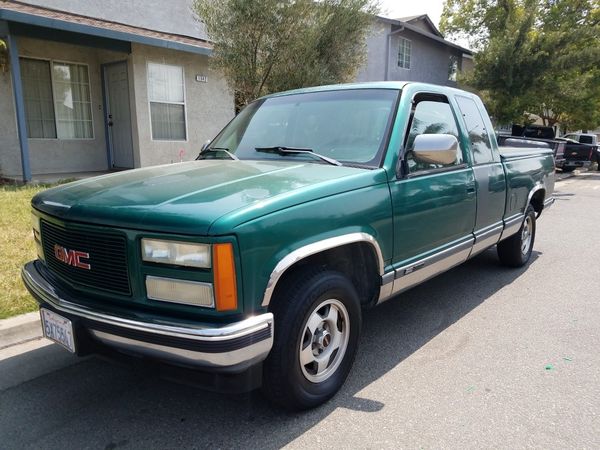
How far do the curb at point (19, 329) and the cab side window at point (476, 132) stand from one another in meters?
3.91

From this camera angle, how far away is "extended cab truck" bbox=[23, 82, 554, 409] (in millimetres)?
2270

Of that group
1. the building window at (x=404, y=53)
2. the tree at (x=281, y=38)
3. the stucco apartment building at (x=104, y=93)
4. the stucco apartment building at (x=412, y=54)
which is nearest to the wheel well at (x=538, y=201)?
the tree at (x=281, y=38)

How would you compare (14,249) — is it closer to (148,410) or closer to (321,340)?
(148,410)

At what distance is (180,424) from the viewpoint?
2.72 meters

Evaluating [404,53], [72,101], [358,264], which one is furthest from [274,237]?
[404,53]

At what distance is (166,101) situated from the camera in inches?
452

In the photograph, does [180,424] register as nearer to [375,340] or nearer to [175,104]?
[375,340]

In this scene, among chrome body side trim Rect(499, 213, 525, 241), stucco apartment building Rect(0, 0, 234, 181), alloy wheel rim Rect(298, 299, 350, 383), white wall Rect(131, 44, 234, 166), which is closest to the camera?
alloy wheel rim Rect(298, 299, 350, 383)

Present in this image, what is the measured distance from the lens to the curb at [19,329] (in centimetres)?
364

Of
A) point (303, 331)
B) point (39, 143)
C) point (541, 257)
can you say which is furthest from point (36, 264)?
point (39, 143)

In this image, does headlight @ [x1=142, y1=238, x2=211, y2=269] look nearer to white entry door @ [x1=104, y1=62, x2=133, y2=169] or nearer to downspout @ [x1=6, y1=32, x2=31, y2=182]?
downspout @ [x1=6, y1=32, x2=31, y2=182]

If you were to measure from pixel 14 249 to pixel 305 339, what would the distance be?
396cm

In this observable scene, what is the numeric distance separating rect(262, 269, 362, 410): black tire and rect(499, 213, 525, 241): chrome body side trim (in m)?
2.64

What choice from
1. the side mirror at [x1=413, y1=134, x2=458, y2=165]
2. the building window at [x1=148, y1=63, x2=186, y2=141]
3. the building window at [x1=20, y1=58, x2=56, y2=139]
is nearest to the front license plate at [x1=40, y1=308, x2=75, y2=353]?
the side mirror at [x1=413, y1=134, x2=458, y2=165]
